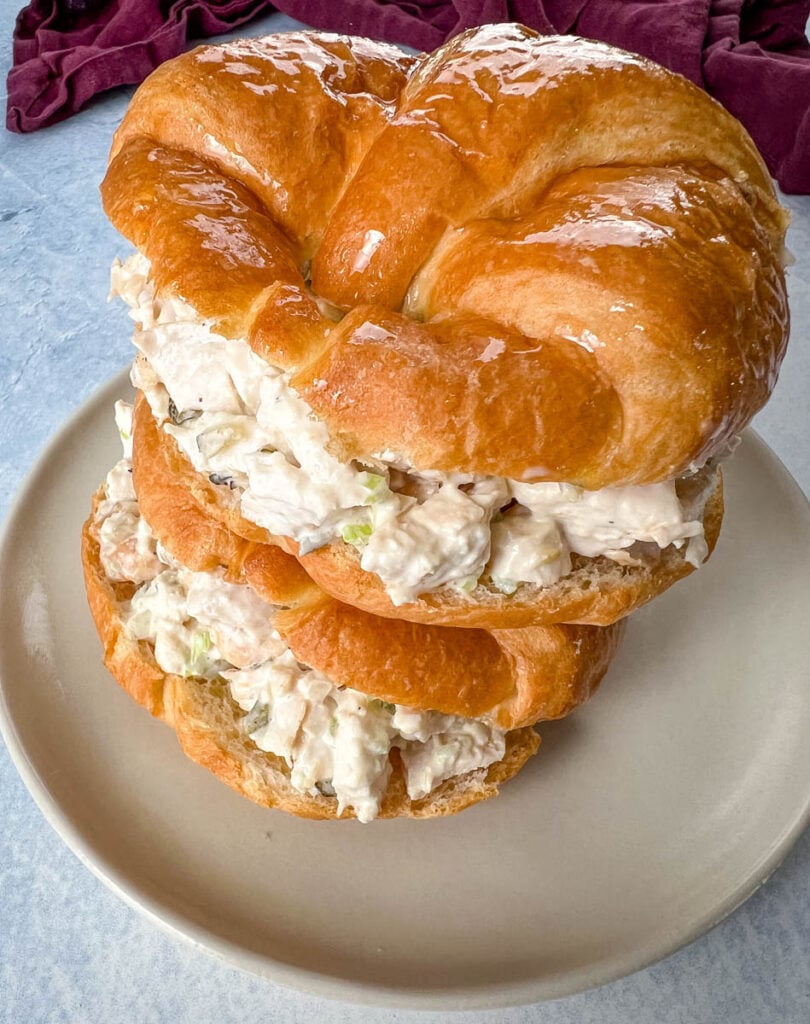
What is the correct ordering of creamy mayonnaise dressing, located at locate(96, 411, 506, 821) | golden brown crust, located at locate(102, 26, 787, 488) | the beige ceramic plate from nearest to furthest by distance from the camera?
1. golden brown crust, located at locate(102, 26, 787, 488)
2. the beige ceramic plate
3. creamy mayonnaise dressing, located at locate(96, 411, 506, 821)

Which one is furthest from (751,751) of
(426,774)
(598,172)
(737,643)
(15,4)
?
(15,4)

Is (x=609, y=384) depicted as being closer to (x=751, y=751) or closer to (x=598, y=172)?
(x=598, y=172)

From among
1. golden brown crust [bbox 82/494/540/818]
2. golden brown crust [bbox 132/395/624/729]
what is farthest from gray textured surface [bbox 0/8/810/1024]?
golden brown crust [bbox 132/395/624/729]

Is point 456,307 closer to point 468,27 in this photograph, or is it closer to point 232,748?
point 232,748

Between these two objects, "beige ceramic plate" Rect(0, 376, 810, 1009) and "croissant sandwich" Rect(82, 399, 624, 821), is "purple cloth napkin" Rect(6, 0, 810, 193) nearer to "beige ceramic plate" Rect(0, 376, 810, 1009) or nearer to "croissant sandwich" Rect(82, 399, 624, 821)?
"beige ceramic plate" Rect(0, 376, 810, 1009)

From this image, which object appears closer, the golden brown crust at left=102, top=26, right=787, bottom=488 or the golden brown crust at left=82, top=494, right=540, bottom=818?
the golden brown crust at left=102, top=26, right=787, bottom=488

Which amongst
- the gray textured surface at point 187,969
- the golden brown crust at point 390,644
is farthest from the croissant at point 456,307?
the gray textured surface at point 187,969

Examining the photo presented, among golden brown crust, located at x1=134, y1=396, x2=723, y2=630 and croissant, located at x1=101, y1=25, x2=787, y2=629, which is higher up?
croissant, located at x1=101, y1=25, x2=787, y2=629
